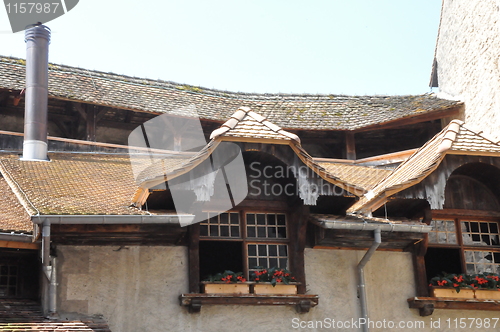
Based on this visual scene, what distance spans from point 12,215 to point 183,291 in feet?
8.42

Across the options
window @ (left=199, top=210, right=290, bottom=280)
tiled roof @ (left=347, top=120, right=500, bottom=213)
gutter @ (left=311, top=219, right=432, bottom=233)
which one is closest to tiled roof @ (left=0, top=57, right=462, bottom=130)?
tiled roof @ (left=347, top=120, right=500, bottom=213)

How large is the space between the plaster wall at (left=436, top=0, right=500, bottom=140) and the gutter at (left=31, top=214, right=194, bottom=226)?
297 inches

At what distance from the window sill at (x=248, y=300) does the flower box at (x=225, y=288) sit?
0.32 ft

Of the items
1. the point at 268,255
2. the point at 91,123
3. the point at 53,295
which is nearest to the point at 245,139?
the point at 268,255

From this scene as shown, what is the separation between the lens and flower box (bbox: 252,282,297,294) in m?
11.5

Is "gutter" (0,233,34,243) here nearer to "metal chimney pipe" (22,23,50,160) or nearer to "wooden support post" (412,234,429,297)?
"metal chimney pipe" (22,23,50,160)

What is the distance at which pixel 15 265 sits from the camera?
35.9ft

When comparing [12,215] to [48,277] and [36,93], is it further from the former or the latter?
[36,93]

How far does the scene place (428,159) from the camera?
12.4 metres

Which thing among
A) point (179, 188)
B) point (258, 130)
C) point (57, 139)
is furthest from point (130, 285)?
point (57, 139)

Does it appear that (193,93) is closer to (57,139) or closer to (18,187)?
(57,139)

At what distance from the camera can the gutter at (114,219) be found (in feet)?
31.9

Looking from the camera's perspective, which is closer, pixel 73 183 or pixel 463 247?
pixel 73 183

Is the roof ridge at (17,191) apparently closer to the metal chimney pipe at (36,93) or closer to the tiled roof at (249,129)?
the metal chimney pipe at (36,93)
